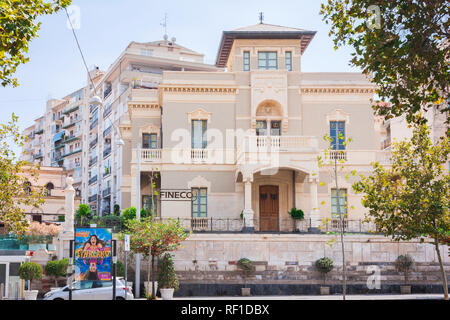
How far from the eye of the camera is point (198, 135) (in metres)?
35.7

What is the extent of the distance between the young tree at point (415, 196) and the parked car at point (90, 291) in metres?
10.3

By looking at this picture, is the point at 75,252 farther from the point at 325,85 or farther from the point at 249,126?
the point at 325,85

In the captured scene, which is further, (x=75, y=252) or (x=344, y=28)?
(x=75, y=252)

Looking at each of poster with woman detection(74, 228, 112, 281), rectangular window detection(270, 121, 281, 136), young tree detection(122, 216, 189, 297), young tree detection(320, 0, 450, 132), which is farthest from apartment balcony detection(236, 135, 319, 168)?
young tree detection(320, 0, 450, 132)

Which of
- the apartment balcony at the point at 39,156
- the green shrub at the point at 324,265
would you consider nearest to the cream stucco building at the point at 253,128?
the green shrub at the point at 324,265

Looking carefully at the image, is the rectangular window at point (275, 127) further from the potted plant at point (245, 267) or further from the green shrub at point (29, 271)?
the green shrub at point (29, 271)

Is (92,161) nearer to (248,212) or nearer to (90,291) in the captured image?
(248,212)

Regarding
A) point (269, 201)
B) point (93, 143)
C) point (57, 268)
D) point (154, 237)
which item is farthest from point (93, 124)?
point (154, 237)

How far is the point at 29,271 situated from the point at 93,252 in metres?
5.66

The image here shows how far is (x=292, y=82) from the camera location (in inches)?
1421

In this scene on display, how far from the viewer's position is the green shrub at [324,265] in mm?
28266
